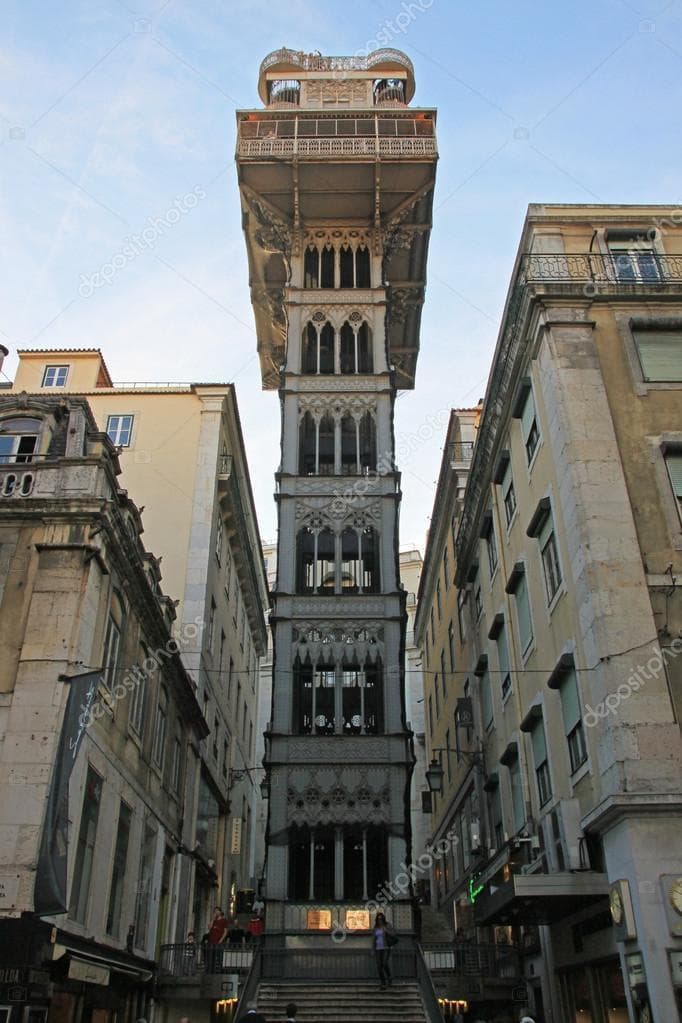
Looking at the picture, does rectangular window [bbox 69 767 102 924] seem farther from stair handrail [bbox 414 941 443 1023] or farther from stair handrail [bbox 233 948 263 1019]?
stair handrail [bbox 414 941 443 1023]

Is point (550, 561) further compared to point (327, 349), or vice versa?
point (327, 349)

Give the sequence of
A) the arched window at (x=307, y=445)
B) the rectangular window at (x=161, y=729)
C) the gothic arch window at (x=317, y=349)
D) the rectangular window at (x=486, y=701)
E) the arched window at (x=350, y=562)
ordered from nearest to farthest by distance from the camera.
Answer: the rectangular window at (x=161, y=729) < the rectangular window at (x=486, y=701) < the arched window at (x=350, y=562) < the arched window at (x=307, y=445) < the gothic arch window at (x=317, y=349)

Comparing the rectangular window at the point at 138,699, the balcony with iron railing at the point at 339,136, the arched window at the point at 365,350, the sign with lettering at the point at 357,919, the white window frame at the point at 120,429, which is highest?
the balcony with iron railing at the point at 339,136

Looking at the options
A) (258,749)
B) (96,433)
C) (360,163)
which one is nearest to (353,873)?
(96,433)

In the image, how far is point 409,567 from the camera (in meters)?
69.8

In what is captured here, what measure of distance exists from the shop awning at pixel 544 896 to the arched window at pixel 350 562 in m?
14.1

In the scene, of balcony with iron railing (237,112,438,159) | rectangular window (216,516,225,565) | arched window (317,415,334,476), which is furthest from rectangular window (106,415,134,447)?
balcony with iron railing (237,112,438,159)

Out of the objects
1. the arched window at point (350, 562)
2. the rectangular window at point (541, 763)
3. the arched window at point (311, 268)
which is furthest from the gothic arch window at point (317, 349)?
the rectangular window at point (541, 763)

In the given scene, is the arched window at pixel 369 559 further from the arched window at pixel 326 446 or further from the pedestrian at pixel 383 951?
the pedestrian at pixel 383 951

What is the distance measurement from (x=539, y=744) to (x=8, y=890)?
12540 mm

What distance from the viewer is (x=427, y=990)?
790 inches

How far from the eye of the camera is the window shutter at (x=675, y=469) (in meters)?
18.5

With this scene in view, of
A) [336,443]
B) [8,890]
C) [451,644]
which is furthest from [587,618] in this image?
[451,644]

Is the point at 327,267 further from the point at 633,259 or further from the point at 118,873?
the point at 118,873
